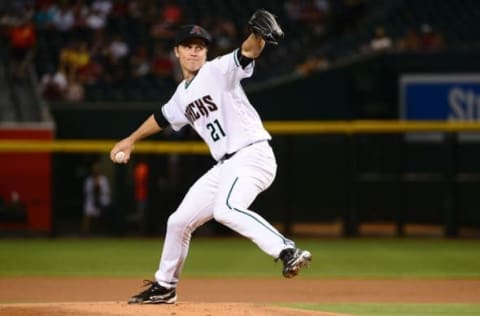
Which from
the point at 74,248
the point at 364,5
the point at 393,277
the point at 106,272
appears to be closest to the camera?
the point at 393,277

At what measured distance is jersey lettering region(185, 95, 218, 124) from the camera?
6.92 meters

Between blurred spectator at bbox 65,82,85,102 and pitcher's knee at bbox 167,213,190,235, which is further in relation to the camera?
blurred spectator at bbox 65,82,85,102

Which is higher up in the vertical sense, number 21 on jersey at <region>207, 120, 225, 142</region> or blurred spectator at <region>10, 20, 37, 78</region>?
blurred spectator at <region>10, 20, 37, 78</region>

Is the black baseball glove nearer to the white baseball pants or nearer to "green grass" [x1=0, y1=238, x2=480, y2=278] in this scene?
the white baseball pants

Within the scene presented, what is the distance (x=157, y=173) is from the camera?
54.3 feet

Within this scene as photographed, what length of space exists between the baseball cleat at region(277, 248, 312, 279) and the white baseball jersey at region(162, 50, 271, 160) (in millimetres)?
883

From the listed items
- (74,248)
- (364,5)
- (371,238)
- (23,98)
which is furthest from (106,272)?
(364,5)

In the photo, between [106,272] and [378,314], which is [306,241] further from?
[378,314]

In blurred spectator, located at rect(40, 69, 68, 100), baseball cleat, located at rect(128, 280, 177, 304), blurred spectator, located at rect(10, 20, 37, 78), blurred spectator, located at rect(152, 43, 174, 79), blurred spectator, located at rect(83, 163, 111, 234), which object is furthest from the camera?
blurred spectator, located at rect(152, 43, 174, 79)

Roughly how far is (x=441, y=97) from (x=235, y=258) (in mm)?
5952

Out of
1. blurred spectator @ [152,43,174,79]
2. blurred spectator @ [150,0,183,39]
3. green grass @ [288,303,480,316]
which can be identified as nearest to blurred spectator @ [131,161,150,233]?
blurred spectator @ [152,43,174,79]

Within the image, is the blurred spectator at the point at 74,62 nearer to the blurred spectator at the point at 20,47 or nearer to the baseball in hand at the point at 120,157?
the blurred spectator at the point at 20,47

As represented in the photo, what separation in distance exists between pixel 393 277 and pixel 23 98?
9016 mm

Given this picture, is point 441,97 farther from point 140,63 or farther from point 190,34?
point 190,34
